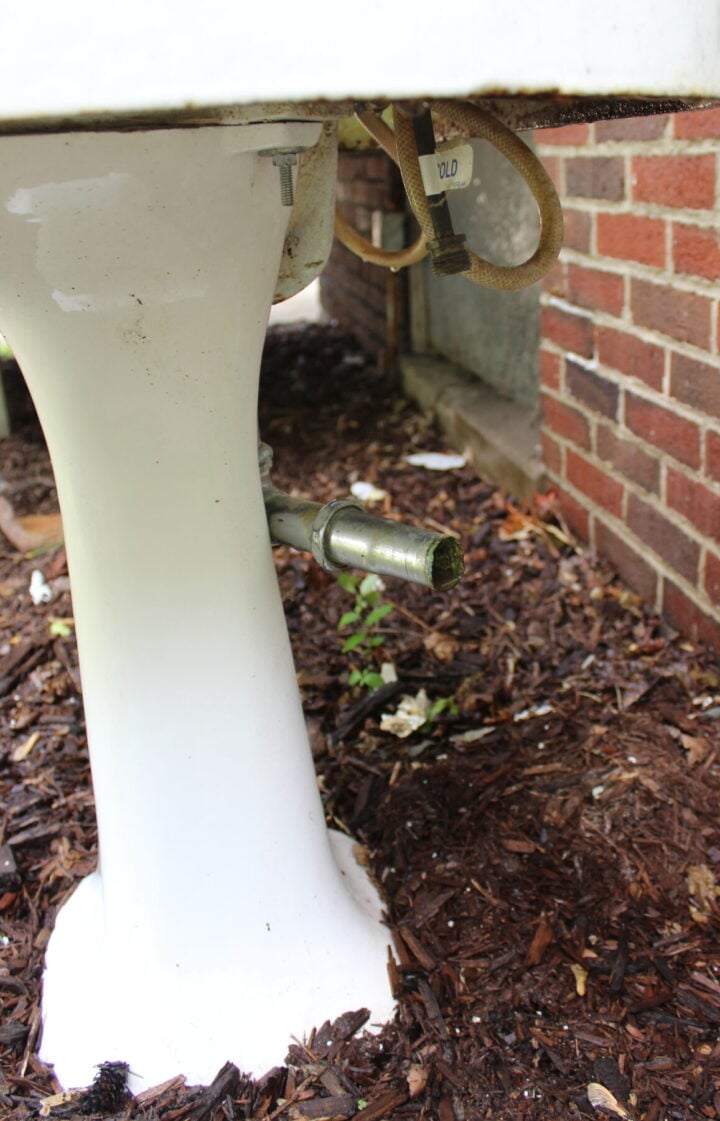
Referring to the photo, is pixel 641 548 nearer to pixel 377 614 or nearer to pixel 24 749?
pixel 377 614

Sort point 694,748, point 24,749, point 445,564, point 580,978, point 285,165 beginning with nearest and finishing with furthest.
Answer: point 285,165 < point 445,564 < point 580,978 < point 694,748 < point 24,749

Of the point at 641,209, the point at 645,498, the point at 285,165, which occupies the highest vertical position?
the point at 285,165

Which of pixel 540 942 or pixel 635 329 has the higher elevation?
pixel 635 329

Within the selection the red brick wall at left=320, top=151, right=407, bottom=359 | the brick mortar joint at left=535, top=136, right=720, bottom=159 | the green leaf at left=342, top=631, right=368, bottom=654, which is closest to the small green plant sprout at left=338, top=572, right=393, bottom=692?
the green leaf at left=342, top=631, right=368, bottom=654

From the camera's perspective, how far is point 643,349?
5.60 feet

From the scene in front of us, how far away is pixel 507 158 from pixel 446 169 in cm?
6

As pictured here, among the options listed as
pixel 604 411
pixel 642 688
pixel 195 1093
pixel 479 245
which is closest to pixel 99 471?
pixel 195 1093

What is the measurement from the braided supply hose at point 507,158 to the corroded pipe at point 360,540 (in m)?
0.23

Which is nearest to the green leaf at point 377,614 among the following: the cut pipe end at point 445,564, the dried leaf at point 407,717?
the dried leaf at point 407,717

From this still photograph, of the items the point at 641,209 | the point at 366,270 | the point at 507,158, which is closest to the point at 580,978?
the point at 507,158

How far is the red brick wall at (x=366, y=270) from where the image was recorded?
3.21 m

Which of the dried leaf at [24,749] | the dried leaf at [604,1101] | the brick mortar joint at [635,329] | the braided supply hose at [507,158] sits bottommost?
the dried leaf at [604,1101]

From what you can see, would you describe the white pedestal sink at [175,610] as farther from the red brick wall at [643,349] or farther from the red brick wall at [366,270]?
the red brick wall at [366,270]

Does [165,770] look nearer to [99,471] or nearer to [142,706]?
[142,706]
